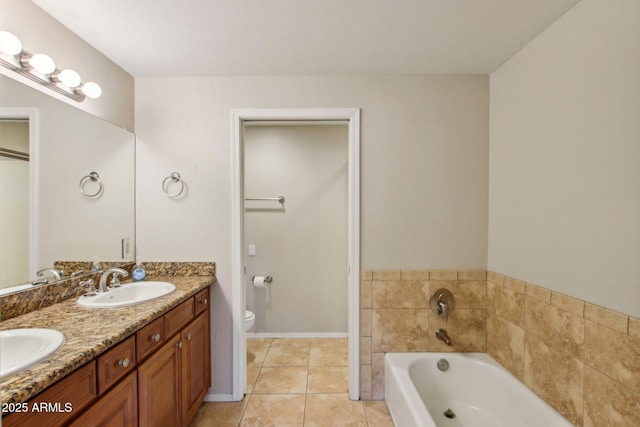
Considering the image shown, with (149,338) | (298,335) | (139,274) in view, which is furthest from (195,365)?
(298,335)

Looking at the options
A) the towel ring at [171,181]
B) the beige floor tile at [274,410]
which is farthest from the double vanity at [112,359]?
the towel ring at [171,181]

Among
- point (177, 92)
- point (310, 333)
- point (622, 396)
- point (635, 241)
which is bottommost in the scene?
point (310, 333)

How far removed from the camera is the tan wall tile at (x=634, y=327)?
3.47ft

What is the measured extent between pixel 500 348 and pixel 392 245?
3.20ft

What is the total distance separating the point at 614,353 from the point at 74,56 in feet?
10.1

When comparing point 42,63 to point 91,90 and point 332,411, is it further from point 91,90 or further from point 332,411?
point 332,411

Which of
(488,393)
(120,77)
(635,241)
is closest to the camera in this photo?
(635,241)

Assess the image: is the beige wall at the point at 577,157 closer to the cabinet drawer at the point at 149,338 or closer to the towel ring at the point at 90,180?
the cabinet drawer at the point at 149,338

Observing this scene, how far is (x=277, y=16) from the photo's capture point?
141 centimetres

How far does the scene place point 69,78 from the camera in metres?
1.49

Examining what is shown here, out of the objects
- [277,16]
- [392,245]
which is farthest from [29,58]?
[392,245]

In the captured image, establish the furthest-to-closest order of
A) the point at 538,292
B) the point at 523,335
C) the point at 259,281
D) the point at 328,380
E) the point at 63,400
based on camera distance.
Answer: the point at 259,281 < the point at 328,380 < the point at 523,335 < the point at 538,292 < the point at 63,400

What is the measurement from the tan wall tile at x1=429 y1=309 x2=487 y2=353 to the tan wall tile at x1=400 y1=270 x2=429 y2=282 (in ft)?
0.83

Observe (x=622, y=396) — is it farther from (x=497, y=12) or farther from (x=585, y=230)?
(x=497, y=12)
